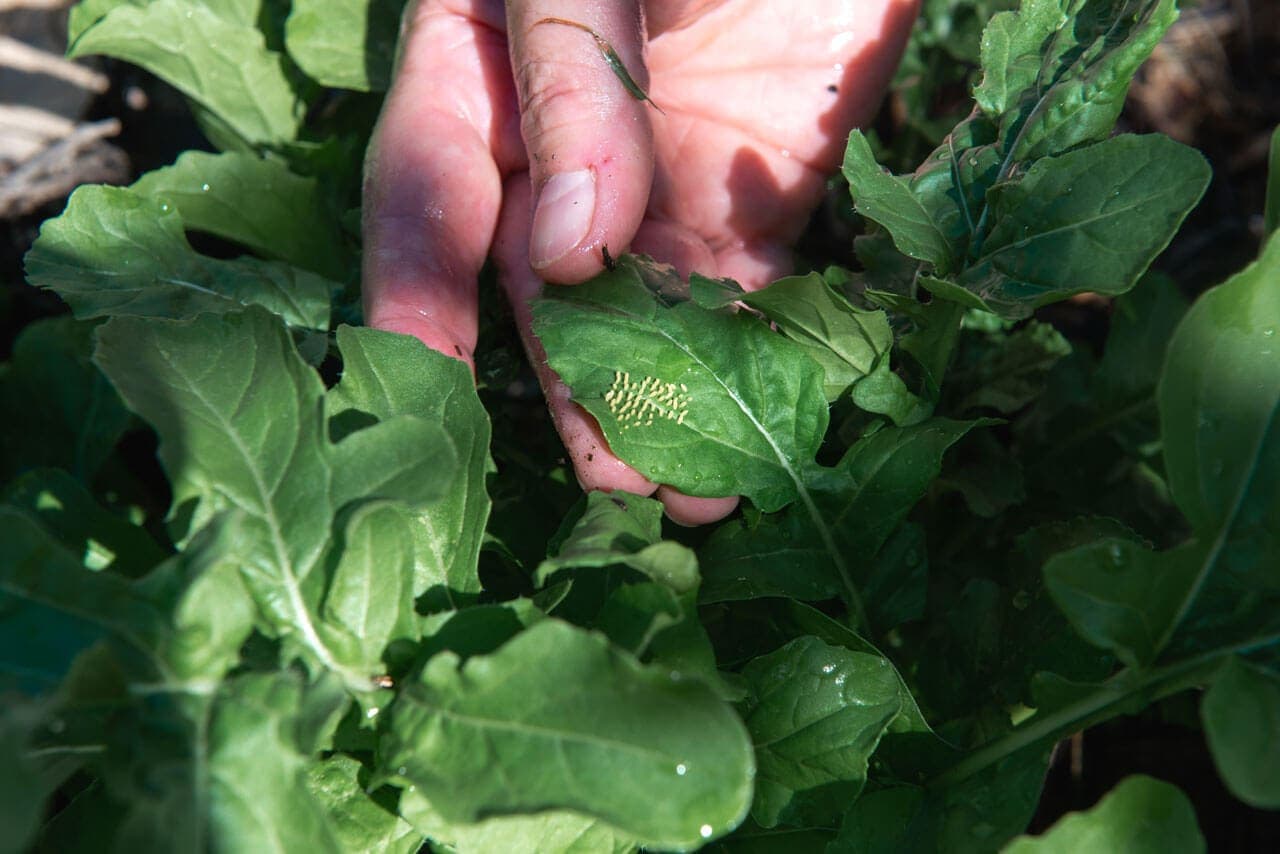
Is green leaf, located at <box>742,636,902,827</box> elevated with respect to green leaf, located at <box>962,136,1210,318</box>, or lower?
lower

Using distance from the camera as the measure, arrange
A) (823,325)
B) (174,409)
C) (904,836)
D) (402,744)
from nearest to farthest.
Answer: (402,744)
(174,409)
(904,836)
(823,325)

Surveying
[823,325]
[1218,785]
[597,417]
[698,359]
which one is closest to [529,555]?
[597,417]

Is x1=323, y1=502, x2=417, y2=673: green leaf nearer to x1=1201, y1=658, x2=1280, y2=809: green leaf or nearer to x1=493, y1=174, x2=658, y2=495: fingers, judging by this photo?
x1=493, y1=174, x2=658, y2=495: fingers

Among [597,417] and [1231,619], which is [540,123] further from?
[1231,619]

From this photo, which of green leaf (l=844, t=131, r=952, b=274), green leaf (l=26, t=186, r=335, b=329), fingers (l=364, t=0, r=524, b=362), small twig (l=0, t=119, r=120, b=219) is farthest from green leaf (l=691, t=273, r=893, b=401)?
small twig (l=0, t=119, r=120, b=219)

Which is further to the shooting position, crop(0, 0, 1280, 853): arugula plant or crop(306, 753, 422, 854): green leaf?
crop(306, 753, 422, 854): green leaf

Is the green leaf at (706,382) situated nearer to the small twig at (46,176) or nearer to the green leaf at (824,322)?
the green leaf at (824,322)

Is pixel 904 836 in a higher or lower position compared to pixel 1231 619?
lower

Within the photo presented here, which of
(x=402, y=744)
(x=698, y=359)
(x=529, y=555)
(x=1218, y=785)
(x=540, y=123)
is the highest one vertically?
(x=540, y=123)
